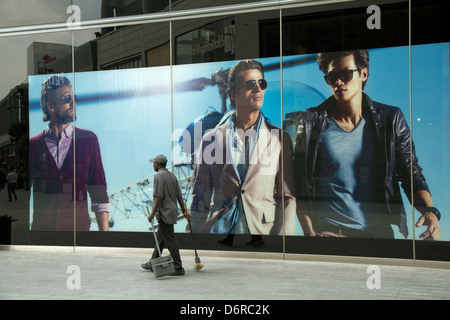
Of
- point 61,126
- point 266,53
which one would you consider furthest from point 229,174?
point 61,126

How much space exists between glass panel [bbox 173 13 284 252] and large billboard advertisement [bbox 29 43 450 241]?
2 centimetres

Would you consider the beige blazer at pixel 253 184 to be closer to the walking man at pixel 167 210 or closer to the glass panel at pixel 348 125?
the glass panel at pixel 348 125

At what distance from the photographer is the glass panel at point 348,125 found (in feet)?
32.0

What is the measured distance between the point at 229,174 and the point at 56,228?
4.03 metres

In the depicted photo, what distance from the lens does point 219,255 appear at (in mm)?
10859

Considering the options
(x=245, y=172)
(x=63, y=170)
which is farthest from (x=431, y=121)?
(x=63, y=170)

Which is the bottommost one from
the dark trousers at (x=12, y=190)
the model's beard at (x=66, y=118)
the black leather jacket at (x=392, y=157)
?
the dark trousers at (x=12, y=190)

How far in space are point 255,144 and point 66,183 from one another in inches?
166

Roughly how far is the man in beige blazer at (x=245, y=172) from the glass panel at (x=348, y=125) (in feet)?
1.07

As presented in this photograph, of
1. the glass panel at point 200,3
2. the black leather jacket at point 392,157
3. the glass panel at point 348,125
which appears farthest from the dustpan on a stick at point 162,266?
the glass panel at point 200,3

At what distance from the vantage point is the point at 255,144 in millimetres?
10781

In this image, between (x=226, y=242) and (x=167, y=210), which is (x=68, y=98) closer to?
(x=167, y=210)

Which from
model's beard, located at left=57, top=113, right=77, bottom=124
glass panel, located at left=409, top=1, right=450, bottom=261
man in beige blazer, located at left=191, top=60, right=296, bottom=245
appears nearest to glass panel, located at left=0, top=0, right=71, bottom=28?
model's beard, located at left=57, top=113, right=77, bottom=124

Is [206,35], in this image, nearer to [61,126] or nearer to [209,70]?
[209,70]
